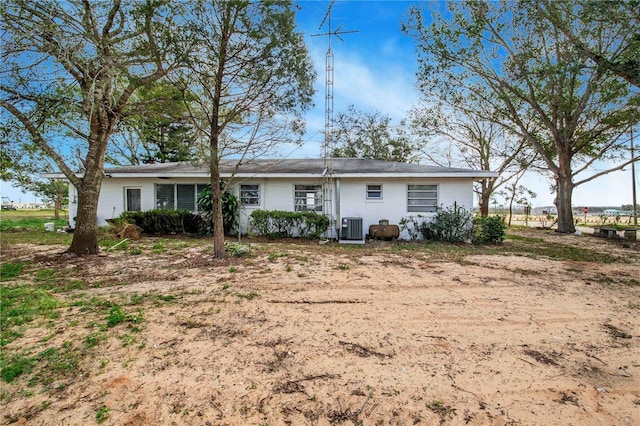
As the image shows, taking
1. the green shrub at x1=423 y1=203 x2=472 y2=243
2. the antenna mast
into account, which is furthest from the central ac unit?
the green shrub at x1=423 y1=203 x2=472 y2=243

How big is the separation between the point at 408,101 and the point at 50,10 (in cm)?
2101

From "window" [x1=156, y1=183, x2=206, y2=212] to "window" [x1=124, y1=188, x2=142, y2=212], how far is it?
2.85ft

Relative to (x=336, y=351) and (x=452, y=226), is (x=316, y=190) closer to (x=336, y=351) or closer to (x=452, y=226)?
(x=452, y=226)

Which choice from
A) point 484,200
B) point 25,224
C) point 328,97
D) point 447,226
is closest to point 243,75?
point 328,97

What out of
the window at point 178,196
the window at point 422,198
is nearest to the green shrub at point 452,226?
the window at point 422,198

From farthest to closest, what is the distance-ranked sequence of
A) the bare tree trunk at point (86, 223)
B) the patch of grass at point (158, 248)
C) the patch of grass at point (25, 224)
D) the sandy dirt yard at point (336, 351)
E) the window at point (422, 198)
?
the patch of grass at point (25, 224) → the window at point (422, 198) → the patch of grass at point (158, 248) → the bare tree trunk at point (86, 223) → the sandy dirt yard at point (336, 351)

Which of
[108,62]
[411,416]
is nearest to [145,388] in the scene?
[411,416]

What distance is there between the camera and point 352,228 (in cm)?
1053

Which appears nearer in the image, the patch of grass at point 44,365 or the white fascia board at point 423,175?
the patch of grass at point 44,365

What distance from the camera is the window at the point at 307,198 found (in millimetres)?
11891

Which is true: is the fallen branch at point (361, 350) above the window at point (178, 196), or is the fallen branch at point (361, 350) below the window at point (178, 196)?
below

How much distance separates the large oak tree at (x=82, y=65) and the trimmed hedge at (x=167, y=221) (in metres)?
3.98

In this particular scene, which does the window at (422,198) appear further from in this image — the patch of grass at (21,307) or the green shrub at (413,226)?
the patch of grass at (21,307)

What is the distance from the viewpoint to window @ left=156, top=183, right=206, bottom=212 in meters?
12.4
